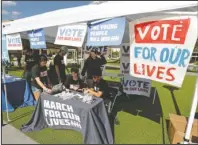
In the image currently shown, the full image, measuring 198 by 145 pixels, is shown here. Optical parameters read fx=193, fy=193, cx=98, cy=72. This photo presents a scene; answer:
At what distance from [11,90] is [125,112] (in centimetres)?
359

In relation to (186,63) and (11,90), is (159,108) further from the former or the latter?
(11,90)

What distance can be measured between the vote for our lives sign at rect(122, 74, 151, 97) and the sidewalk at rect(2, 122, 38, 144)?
3514 millimetres

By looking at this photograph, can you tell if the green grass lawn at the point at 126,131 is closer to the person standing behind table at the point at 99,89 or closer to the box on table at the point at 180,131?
the box on table at the point at 180,131

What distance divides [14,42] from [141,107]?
4.45 metres

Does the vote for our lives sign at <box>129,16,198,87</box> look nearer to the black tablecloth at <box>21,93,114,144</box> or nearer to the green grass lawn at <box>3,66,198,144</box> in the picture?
the black tablecloth at <box>21,93,114,144</box>

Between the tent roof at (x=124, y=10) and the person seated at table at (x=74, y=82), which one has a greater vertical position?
the tent roof at (x=124, y=10)

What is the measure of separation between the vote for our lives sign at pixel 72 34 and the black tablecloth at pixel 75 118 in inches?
49.5

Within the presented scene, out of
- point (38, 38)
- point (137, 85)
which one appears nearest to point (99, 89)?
point (137, 85)

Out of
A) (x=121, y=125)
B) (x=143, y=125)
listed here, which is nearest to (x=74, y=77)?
(x=121, y=125)

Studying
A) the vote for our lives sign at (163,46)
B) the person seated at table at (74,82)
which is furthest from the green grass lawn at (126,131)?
the vote for our lives sign at (163,46)

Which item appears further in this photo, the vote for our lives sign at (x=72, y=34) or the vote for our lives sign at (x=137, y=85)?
the vote for our lives sign at (x=137, y=85)

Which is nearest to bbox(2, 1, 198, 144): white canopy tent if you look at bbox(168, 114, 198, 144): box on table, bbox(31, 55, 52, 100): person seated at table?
bbox(168, 114, 198, 144): box on table

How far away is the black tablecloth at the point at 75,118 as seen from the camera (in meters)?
3.79

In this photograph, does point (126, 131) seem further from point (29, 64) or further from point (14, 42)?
point (29, 64)
